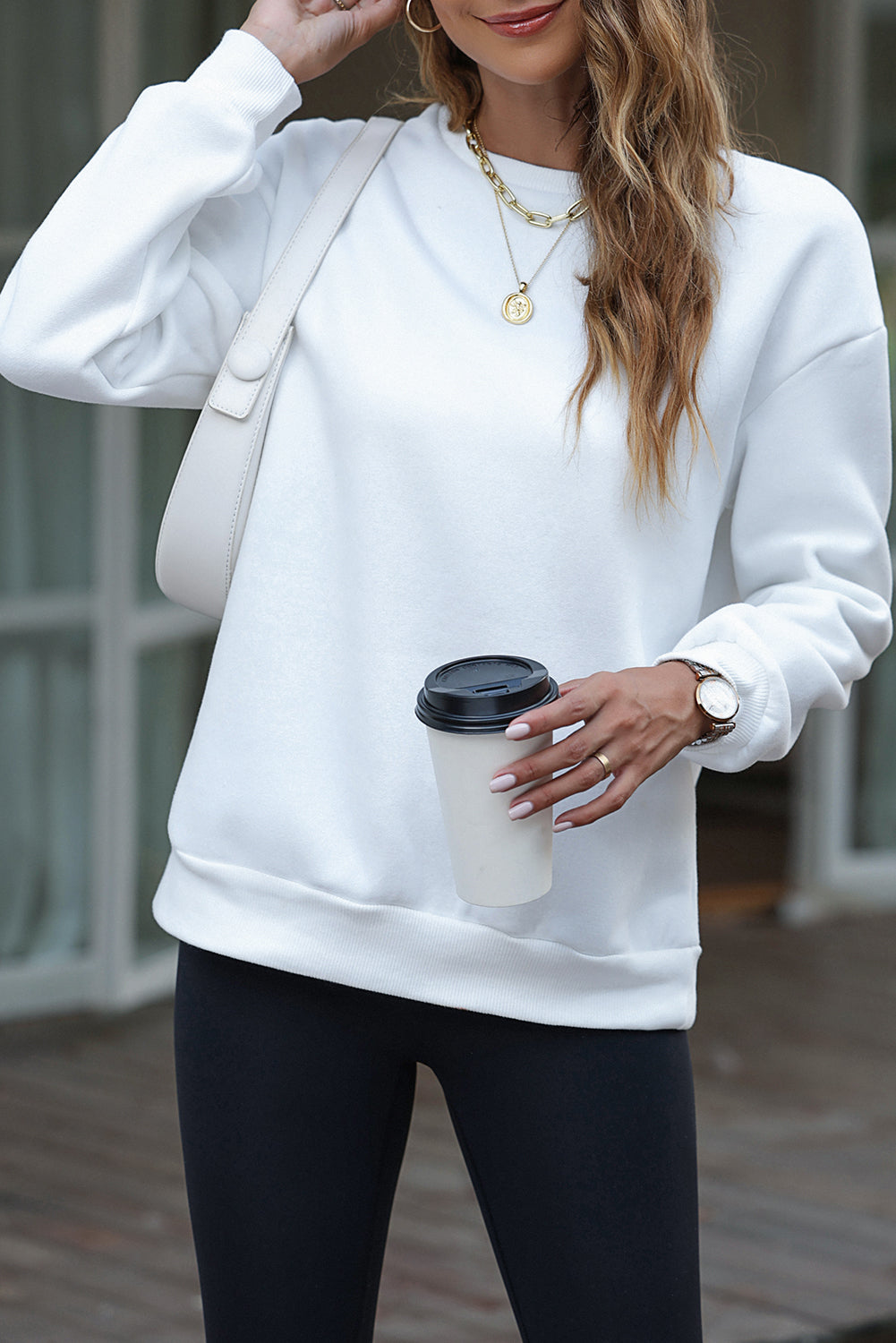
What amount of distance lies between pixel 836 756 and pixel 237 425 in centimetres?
413

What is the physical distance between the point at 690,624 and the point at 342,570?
0.97 feet

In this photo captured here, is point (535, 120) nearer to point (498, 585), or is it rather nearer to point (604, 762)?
point (498, 585)

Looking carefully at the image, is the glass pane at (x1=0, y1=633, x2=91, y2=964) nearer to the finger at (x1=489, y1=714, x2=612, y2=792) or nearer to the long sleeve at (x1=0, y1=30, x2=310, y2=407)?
the long sleeve at (x1=0, y1=30, x2=310, y2=407)

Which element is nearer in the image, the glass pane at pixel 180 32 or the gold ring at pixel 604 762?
the gold ring at pixel 604 762

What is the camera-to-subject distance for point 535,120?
138 cm

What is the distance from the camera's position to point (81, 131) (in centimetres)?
381

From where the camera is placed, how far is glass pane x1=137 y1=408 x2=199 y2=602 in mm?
4004

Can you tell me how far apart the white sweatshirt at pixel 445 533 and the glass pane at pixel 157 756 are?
2784 mm

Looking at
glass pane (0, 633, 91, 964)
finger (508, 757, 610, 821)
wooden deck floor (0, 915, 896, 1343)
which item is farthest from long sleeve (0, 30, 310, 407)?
glass pane (0, 633, 91, 964)

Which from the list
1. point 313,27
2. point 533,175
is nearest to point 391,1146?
point 533,175

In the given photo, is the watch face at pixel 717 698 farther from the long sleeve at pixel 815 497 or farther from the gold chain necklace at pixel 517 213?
the gold chain necklace at pixel 517 213

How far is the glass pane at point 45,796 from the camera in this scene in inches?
156

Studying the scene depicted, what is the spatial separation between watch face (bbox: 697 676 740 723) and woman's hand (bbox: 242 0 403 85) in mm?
632

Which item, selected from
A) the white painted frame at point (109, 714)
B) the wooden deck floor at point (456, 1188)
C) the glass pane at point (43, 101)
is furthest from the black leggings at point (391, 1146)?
the glass pane at point (43, 101)
